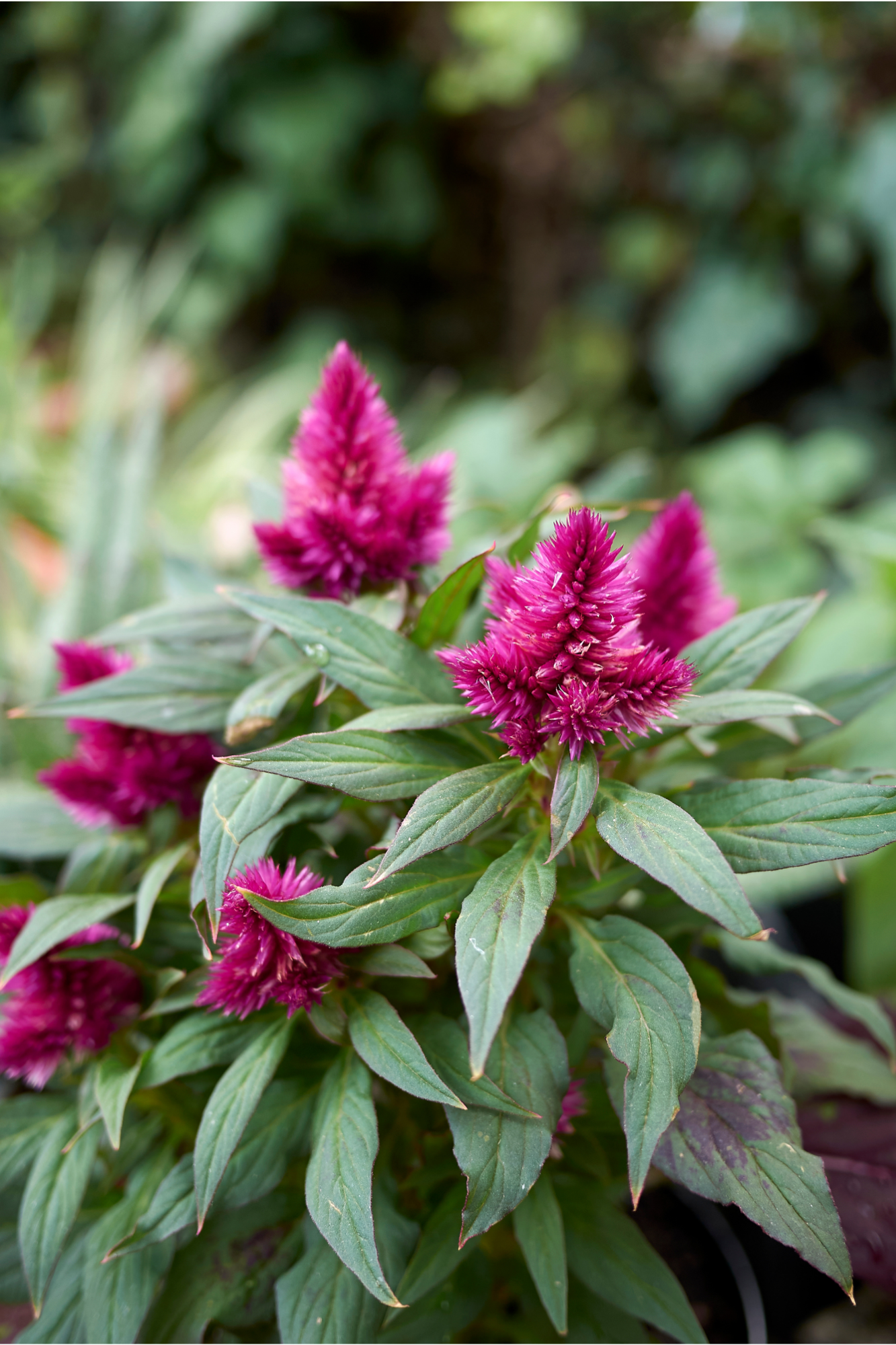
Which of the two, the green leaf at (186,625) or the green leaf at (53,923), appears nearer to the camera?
the green leaf at (53,923)

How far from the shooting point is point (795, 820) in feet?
1.49

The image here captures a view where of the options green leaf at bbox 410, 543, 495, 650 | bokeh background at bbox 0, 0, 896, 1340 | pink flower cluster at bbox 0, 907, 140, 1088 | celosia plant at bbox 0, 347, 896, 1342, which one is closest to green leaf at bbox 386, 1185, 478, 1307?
celosia plant at bbox 0, 347, 896, 1342

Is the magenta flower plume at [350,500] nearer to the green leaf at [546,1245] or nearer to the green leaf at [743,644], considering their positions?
the green leaf at [743,644]

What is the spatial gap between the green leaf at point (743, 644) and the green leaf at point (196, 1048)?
35 centimetres

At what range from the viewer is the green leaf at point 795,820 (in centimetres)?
43

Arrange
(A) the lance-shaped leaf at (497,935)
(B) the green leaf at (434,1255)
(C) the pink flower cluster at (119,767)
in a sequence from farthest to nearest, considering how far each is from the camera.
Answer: (C) the pink flower cluster at (119,767) → (B) the green leaf at (434,1255) → (A) the lance-shaped leaf at (497,935)

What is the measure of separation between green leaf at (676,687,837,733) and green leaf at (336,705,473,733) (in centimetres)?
12

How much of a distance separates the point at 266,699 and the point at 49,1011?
0.23m

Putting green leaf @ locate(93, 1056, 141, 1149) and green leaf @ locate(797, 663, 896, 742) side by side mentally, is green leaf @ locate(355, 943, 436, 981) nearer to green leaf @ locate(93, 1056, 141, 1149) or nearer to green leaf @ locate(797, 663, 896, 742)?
green leaf @ locate(93, 1056, 141, 1149)

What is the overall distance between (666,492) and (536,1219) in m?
2.54

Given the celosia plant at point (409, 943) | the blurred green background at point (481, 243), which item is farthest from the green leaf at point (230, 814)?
the blurred green background at point (481, 243)

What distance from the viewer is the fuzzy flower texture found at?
43 centimetres

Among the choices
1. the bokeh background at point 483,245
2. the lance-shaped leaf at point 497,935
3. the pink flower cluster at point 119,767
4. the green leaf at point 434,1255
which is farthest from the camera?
the bokeh background at point 483,245

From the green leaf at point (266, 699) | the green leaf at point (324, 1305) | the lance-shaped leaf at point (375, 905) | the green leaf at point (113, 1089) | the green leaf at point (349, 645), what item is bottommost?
the green leaf at point (324, 1305)
